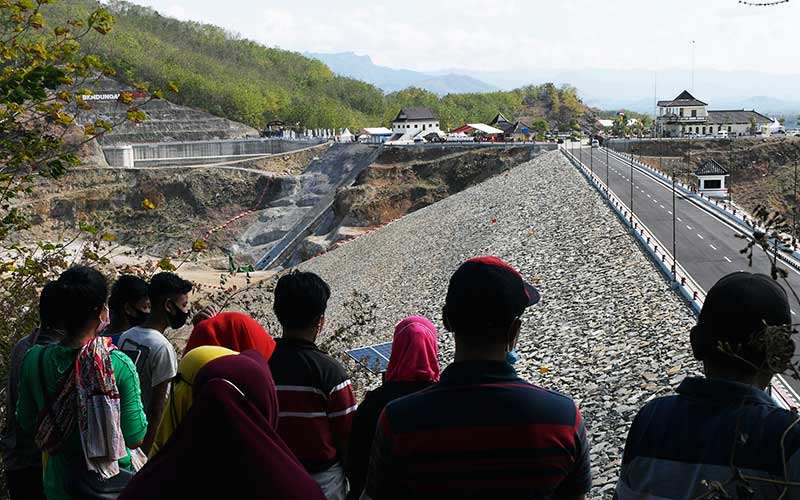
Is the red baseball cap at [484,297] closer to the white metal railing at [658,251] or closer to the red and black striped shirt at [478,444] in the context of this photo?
the red and black striped shirt at [478,444]

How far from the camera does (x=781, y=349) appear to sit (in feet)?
7.51

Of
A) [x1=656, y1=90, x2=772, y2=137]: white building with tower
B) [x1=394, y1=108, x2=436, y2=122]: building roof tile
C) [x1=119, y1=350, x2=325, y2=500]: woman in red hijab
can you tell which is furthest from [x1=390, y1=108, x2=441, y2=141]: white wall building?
[x1=119, y1=350, x2=325, y2=500]: woman in red hijab

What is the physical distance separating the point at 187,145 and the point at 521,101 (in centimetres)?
5692

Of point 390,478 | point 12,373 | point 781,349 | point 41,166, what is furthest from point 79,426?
point 41,166

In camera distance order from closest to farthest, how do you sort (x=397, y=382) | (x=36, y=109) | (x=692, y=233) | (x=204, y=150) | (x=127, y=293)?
(x=397, y=382), (x=127, y=293), (x=36, y=109), (x=692, y=233), (x=204, y=150)

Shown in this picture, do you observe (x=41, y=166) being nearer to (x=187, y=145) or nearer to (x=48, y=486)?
(x=48, y=486)

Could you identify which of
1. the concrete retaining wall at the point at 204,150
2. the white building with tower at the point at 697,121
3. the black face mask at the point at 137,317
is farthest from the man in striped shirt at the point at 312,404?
the white building with tower at the point at 697,121

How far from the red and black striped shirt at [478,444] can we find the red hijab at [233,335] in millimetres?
1813

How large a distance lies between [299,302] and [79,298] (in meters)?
1.11

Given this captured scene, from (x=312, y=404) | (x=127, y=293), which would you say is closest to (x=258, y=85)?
(x=127, y=293)

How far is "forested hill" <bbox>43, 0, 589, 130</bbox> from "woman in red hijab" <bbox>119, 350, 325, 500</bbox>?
3392 inches

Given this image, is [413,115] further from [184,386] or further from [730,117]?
[184,386]

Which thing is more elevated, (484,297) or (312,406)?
(484,297)

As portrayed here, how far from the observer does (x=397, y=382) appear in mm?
3867
